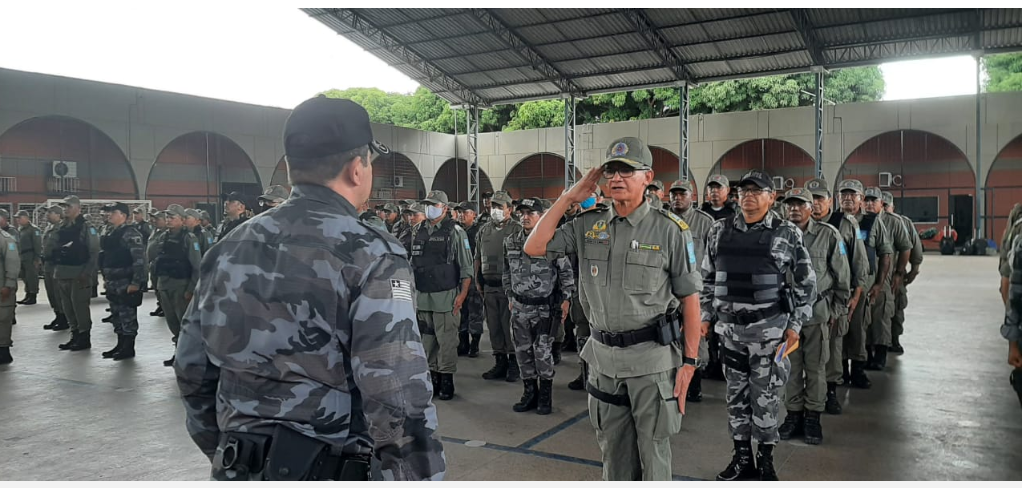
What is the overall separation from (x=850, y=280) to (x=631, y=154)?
300 centimetres

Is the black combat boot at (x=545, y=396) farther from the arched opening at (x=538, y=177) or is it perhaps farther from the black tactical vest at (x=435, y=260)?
the arched opening at (x=538, y=177)

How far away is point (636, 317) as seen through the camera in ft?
9.65

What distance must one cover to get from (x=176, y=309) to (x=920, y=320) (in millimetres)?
9279

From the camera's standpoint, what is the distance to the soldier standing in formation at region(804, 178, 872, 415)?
5027 mm

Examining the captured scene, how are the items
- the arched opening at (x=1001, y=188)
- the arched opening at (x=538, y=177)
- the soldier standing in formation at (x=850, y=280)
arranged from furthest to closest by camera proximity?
the arched opening at (x=538, y=177) < the arched opening at (x=1001, y=188) < the soldier standing in formation at (x=850, y=280)

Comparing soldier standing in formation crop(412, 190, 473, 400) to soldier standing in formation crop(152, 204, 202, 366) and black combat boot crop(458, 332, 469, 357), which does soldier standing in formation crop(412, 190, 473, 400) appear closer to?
black combat boot crop(458, 332, 469, 357)

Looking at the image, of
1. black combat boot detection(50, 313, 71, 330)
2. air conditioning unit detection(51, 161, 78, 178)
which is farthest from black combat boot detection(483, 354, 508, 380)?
air conditioning unit detection(51, 161, 78, 178)

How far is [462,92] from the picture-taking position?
21.0m

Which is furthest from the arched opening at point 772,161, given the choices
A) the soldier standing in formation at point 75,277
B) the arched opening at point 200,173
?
the soldier standing in formation at point 75,277

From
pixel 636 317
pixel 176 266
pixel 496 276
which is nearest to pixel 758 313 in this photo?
pixel 636 317

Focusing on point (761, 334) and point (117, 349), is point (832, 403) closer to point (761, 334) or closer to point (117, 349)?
point (761, 334)

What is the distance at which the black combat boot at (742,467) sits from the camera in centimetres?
380

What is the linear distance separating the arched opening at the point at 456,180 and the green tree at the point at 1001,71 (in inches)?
930
